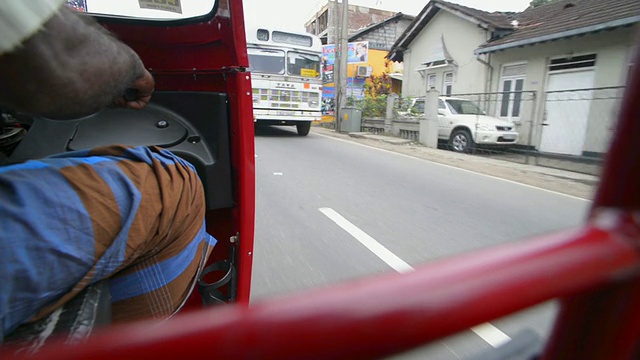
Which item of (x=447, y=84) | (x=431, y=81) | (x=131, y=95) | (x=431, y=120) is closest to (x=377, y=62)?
(x=431, y=81)

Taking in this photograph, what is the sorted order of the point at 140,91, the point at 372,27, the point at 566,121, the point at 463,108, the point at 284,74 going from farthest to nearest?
1. the point at 372,27
2. the point at 284,74
3. the point at 463,108
4. the point at 566,121
5. the point at 140,91

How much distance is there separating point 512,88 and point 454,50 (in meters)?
3.61

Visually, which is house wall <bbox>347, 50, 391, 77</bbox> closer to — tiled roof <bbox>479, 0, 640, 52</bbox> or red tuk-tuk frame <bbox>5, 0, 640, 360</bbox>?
tiled roof <bbox>479, 0, 640, 52</bbox>

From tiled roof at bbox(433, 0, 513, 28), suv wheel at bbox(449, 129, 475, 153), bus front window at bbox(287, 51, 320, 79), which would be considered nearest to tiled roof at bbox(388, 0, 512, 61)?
tiled roof at bbox(433, 0, 513, 28)

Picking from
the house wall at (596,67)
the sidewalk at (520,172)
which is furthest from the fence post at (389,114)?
the house wall at (596,67)

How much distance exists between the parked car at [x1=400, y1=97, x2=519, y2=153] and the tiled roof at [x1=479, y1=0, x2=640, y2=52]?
2868mm

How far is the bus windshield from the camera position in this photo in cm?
1173

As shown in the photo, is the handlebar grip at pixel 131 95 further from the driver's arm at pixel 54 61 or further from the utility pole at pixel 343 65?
the utility pole at pixel 343 65

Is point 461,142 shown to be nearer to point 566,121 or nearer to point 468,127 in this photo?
point 468,127

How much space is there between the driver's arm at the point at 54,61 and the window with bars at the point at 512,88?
490 inches

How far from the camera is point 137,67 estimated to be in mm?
1152

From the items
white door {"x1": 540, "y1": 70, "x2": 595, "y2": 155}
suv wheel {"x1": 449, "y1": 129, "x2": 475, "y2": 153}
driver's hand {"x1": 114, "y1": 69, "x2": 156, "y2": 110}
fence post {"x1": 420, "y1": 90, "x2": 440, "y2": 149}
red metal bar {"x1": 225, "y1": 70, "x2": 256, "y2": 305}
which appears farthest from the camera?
fence post {"x1": 420, "y1": 90, "x2": 440, "y2": 149}

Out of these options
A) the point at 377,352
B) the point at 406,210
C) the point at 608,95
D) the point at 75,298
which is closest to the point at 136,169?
the point at 75,298

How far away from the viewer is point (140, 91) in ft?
4.32
